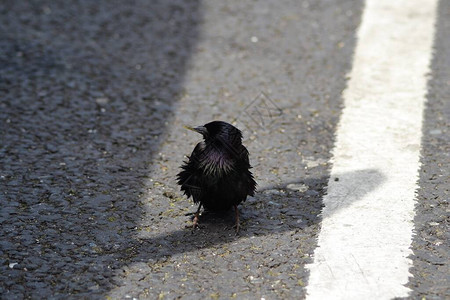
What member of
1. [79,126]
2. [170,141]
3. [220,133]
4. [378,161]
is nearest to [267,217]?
[220,133]

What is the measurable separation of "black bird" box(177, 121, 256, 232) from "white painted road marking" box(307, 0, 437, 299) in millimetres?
504

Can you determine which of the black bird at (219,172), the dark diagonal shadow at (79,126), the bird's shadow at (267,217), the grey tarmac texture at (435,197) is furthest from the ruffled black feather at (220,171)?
the grey tarmac texture at (435,197)

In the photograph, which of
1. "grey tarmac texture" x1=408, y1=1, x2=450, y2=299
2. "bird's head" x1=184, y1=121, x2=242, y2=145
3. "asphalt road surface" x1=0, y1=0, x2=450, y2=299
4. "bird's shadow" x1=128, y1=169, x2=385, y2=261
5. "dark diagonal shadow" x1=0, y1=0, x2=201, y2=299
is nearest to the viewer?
"grey tarmac texture" x1=408, y1=1, x2=450, y2=299

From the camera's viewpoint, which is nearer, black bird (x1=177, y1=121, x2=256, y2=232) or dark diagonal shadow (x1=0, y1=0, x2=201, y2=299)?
dark diagonal shadow (x1=0, y1=0, x2=201, y2=299)

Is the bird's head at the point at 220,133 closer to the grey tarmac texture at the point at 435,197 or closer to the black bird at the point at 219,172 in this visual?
the black bird at the point at 219,172

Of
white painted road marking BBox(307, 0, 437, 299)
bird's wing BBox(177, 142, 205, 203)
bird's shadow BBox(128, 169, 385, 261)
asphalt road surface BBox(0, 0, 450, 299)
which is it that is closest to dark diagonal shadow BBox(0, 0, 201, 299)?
asphalt road surface BBox(0, 0, 450, 299)

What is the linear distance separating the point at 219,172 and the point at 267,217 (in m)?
0.40

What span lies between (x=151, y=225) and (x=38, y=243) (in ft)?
1.99

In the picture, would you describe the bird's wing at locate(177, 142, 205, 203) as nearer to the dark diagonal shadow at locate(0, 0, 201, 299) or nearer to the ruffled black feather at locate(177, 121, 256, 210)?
the ruffled black feather at locate(177, 121, 256, 210)

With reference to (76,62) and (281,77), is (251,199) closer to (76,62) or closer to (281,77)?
(281,77)

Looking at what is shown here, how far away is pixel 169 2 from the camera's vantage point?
7512 millimetres

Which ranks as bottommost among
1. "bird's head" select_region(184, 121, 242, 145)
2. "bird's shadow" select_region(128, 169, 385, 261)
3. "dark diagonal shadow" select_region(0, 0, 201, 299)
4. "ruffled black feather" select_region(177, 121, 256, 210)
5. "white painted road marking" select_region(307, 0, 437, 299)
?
"dark diagonal shadow" select_region(0, 0, 201, 299)

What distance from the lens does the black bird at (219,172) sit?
4.04 meters

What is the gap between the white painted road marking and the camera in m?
3.59
